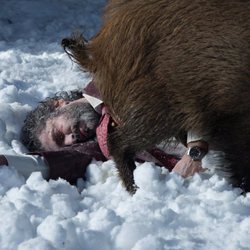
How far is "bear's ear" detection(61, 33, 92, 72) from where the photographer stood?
3385mm

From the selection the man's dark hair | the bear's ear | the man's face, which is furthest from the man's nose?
the bear's ear

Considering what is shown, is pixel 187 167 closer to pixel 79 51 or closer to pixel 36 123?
pixel 79 51

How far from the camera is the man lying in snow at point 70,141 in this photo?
341cm

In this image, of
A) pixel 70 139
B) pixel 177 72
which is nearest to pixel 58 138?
pixel 70 139

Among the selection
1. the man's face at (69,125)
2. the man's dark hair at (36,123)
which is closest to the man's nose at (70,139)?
the man's face at (69,125)

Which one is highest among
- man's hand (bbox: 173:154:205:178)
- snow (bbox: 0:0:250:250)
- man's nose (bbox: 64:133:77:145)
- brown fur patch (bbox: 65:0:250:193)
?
brown fur patch (bbox: 65:0:250:193)

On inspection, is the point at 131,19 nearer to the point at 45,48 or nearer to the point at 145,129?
the point at 145,129

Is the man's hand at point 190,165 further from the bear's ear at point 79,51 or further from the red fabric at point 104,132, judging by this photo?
the bear's ear at point 79,51

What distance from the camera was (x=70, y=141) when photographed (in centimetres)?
391

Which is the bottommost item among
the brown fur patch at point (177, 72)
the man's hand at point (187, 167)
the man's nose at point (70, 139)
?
the man's hand at point (187, 167)

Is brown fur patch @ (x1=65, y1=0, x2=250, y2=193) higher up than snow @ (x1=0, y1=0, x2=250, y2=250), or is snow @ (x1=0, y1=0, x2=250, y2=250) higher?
brown fur patch @ (x1=65, y1=0, x2=250, y2=193)

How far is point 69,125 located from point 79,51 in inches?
24.5

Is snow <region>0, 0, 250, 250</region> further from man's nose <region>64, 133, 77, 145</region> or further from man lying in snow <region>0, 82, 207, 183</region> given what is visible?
man's nose <region>64, 133, 77, 145</region>

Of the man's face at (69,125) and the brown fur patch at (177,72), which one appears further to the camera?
the man's face at (69,125)
